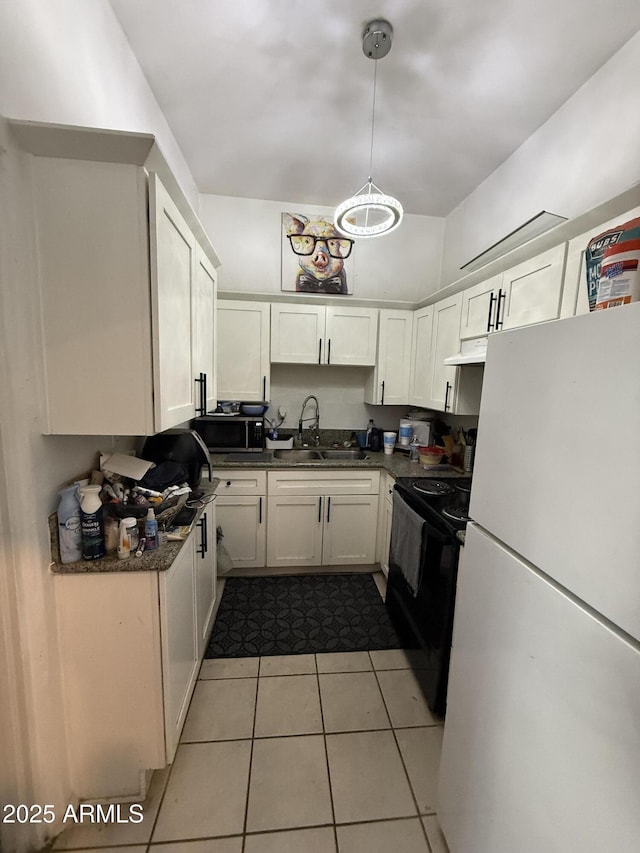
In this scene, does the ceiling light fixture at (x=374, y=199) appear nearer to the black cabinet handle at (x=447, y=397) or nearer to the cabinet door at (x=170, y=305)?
the cabinet door at (x=170, y=305)

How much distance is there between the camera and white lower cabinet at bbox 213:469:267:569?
2412 millimetres

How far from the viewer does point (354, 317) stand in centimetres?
271

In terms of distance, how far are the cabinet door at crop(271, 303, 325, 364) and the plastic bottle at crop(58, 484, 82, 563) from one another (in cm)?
181

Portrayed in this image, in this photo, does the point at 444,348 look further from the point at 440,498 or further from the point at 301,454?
the point at 301,454

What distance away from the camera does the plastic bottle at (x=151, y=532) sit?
46.7 inches

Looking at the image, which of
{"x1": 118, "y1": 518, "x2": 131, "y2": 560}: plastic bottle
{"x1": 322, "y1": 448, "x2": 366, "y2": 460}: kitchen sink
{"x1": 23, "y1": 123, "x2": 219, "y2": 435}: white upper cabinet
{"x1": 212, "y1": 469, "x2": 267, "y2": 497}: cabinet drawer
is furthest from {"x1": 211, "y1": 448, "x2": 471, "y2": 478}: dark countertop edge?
{"x1": 23, "y1": 123, "x2": 219, "y2": 435}: white upper cabinet

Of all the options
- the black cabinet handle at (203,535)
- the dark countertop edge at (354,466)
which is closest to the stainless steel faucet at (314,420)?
the dark countertop edge at (354,466)

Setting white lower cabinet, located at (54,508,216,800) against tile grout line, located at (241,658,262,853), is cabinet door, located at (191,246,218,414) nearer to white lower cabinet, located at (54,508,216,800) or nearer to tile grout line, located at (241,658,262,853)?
white lower cabinet, located at (54,508,216,800)

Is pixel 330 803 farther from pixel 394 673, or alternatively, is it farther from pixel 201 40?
pixel 201 40

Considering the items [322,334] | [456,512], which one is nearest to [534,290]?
[456,512]

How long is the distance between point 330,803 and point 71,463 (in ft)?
5.11

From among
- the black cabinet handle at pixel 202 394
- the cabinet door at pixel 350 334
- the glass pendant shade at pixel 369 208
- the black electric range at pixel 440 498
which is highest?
the glass pendant shade at pixel 369 208

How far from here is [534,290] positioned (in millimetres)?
1577

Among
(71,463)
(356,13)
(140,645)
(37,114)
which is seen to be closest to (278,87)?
(356,13)
